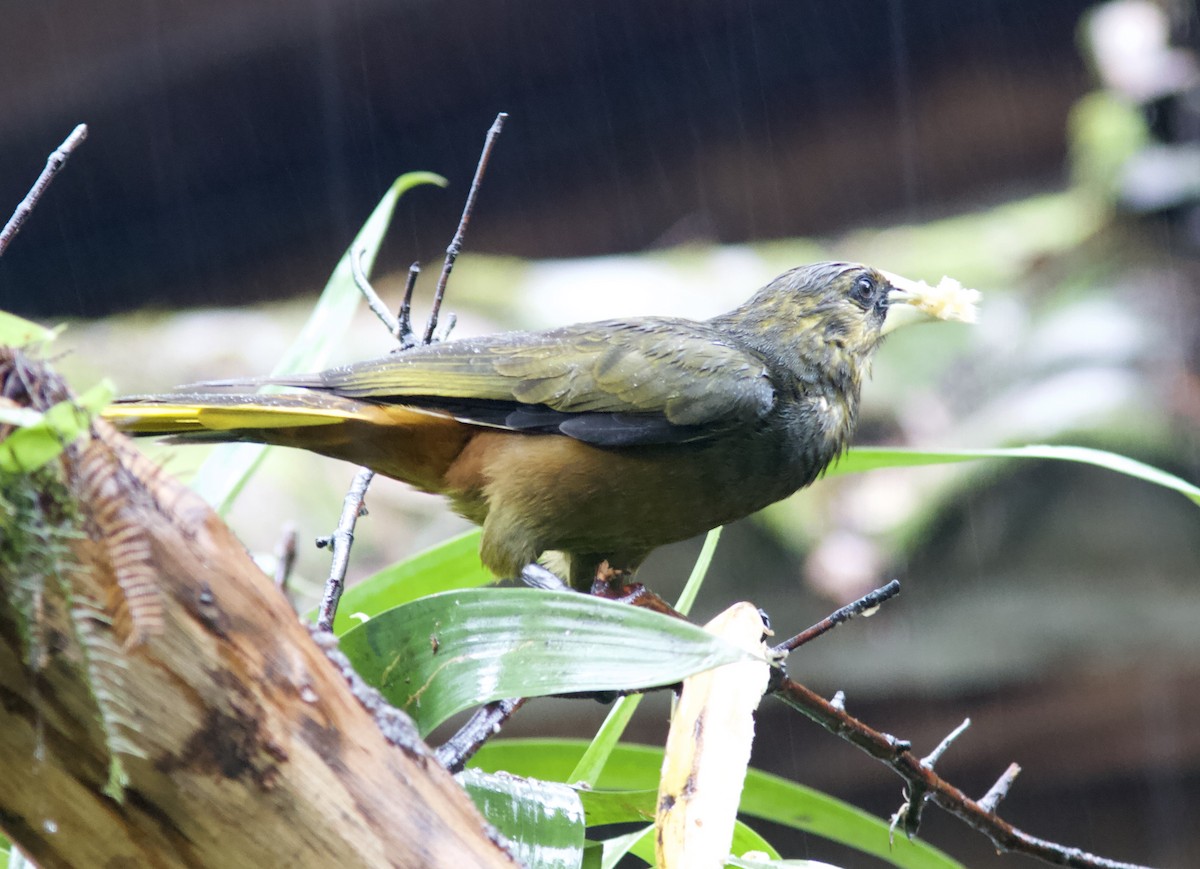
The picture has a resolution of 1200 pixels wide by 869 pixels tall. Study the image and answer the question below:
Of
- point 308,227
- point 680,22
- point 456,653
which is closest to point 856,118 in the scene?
Result: point 680,22

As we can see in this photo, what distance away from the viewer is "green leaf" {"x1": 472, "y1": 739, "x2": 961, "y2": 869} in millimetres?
1369

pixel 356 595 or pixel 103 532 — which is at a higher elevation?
pixel 103 532

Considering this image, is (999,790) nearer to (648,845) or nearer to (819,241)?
(648,845)

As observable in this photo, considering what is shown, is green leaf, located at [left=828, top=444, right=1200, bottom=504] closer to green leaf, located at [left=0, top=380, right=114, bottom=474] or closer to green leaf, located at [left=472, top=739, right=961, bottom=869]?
green leaf, located at [left=472, top=739, right=961, bottom=869]

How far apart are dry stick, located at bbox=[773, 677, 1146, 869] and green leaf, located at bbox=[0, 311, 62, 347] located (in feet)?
2.50

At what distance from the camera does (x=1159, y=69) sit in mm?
3670

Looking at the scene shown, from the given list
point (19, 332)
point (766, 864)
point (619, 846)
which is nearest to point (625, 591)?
point (619, 846)

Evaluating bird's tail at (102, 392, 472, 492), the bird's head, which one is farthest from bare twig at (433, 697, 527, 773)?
the bird's head

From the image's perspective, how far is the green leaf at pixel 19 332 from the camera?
0.67 meters

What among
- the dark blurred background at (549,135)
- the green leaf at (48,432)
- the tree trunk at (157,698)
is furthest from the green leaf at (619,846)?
the dark blurred background at (549,135)

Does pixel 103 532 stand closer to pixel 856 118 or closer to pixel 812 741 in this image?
pixel 812 741

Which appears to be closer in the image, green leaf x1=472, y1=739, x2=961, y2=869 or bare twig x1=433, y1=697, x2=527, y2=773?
bare twig x1=433, y1=697, x2=527, y2=773

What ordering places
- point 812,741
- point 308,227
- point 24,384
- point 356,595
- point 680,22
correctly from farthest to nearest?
point 308,227 < point 680,22 < point 812,741 < point 356,595 < point 24,384

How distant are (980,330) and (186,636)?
11.6 feet
